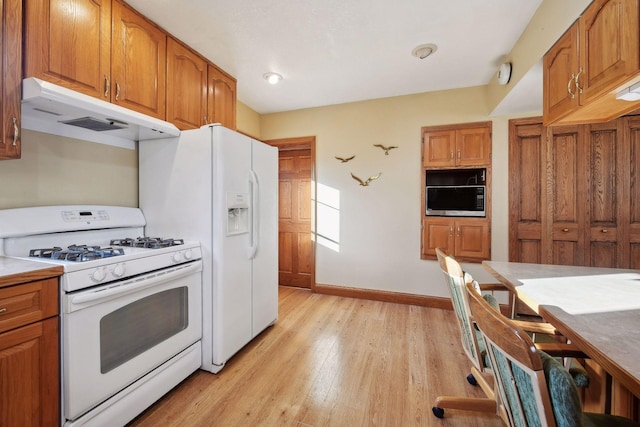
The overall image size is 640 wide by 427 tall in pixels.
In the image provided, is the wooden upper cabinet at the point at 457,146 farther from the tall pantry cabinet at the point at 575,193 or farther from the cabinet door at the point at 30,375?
the cabinet door at the point at 30,375

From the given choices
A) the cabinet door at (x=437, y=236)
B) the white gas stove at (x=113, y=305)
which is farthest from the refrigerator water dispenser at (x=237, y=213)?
the cabinet door at (x=437, y=236)

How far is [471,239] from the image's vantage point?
301 cm

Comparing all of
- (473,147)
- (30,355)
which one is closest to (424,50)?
(473,147)

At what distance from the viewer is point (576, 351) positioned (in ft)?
3.60

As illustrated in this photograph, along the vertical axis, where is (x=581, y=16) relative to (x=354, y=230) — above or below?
above

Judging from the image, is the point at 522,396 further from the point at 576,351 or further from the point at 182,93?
the point at 182,93

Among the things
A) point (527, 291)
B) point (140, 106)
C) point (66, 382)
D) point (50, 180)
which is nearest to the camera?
point (66, 382)

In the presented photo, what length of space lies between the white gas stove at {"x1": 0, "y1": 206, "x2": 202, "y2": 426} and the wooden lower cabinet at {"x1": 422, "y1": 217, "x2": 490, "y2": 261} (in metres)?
2.46

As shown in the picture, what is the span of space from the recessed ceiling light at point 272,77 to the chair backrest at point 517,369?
2673mm


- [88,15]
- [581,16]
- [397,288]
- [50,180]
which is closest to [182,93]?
[88,15]

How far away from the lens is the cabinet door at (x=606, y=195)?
250 centimetres

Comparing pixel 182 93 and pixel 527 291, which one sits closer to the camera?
pixel 527 291

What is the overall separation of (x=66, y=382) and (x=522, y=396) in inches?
68.3

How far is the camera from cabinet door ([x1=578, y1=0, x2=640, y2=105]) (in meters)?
1.14
